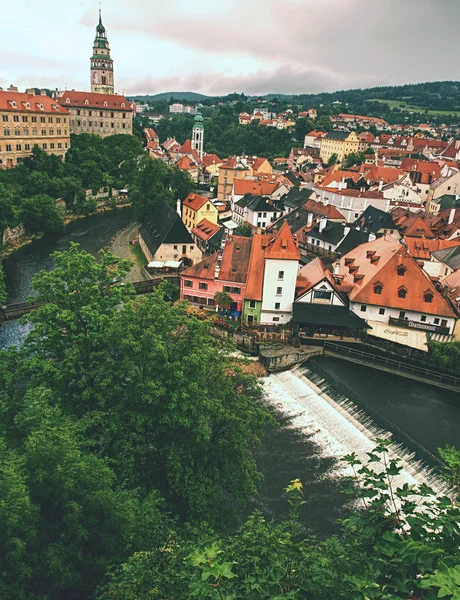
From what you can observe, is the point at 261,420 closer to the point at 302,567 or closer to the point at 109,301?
the point at 109,301

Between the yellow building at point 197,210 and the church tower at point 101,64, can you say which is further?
the church tower at point 101,64

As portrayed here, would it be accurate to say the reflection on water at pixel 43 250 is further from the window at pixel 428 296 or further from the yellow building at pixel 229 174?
the window at pixel 428 296

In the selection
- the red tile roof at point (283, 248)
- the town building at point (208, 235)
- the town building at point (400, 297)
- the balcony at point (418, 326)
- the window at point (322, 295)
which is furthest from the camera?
the town building at point (208, 235)

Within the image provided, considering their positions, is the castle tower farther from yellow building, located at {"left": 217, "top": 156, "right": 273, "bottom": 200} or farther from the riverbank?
the riverbank

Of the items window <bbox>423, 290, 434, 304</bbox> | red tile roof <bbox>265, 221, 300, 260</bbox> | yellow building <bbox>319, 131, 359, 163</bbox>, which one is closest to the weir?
red tile roof <bbox>265, 221, 300, 260</bbox>

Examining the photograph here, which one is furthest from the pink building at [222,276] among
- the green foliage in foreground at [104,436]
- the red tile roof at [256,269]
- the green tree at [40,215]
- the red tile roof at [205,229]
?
the green tree at [40,215]

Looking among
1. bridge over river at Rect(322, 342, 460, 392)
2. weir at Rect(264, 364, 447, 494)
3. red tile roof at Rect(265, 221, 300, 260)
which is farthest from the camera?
red tile roof at Rect(265, 221, 300, 260)
